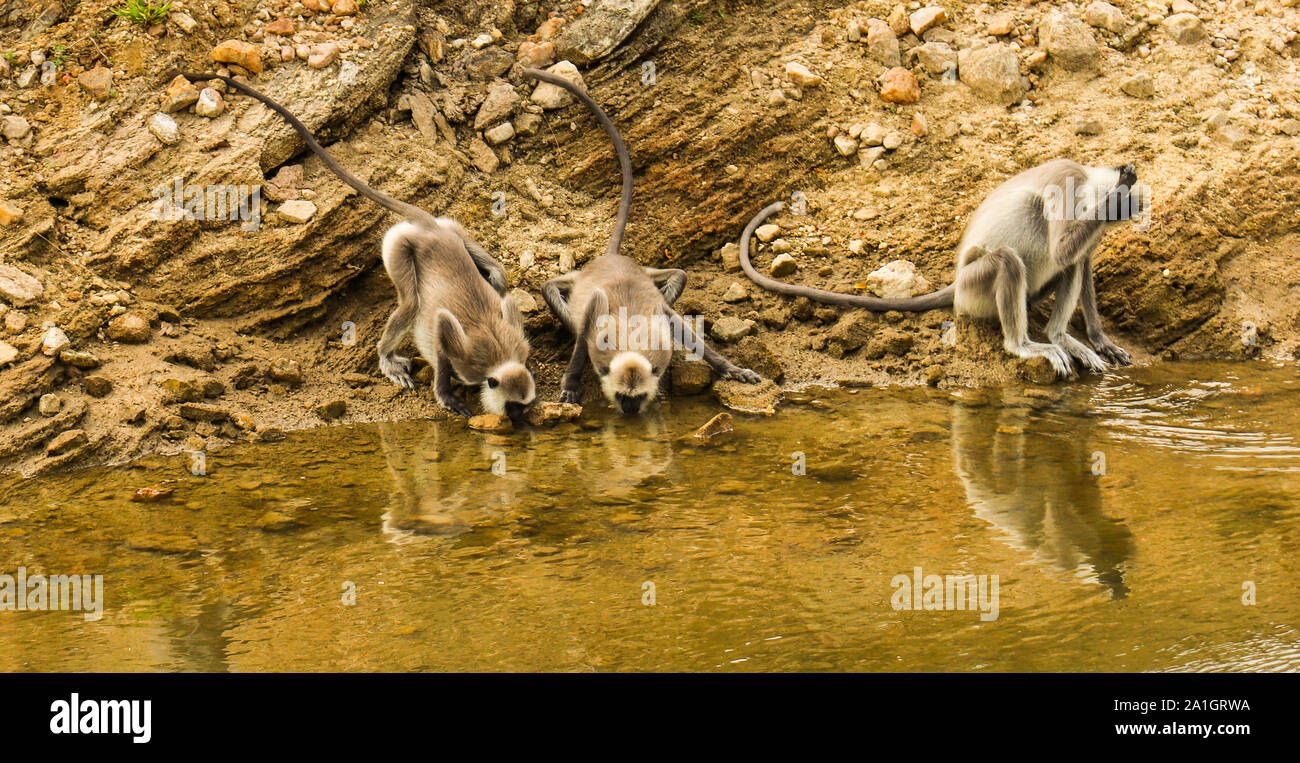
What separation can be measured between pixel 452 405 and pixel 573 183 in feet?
7.39

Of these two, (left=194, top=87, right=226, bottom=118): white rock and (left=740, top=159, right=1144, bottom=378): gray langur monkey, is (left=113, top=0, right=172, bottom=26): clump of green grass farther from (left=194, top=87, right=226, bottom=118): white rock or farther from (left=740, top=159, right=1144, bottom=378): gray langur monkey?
(left=740, top=159, right=1144, bottom=378): gray langur monkey

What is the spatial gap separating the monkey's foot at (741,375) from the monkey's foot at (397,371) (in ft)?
6.92

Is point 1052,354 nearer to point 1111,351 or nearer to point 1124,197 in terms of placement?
point 1111,351

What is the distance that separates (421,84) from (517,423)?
120 inches

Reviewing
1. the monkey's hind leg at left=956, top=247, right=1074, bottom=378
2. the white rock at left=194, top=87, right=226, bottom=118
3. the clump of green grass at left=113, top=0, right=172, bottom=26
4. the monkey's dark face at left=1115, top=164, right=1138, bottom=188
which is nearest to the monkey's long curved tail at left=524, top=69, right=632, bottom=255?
the white rock at left=194, top=87, right=226, bottom=118

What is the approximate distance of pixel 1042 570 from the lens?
4316 mm

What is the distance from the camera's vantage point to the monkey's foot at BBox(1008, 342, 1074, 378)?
712 cm

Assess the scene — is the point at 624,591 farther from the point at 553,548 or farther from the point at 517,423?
the point at 517,423

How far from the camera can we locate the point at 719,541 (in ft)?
15.9

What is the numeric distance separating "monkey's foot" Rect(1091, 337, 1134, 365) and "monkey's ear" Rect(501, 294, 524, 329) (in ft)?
13.0

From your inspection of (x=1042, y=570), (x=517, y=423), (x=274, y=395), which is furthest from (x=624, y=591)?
(x=274, y=395)

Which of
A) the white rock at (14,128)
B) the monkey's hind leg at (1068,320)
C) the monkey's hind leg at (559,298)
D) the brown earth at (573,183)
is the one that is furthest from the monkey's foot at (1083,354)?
the white rock at (14,128)

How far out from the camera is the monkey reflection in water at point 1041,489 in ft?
14.6

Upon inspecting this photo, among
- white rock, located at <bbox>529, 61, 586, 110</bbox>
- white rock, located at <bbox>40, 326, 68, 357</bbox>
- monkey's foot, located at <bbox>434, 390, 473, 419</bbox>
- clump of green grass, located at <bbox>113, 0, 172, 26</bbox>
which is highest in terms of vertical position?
clump of green grass, located at <bbox>113, 0, 172, 26</bbox>
